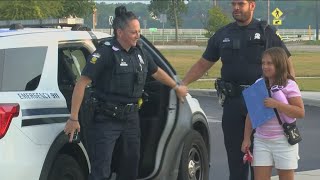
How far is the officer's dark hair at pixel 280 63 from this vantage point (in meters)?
4.99

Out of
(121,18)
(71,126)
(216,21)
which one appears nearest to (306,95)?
(121,18)

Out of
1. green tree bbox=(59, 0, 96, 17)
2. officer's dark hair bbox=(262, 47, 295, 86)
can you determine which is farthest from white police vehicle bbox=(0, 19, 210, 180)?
green tree bbox=(59, 0, 96, 17)

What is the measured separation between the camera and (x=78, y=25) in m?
5.76

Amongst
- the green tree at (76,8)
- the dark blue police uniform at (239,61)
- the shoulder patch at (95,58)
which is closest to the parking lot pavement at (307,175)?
the dark blue police uniform at (239,61)

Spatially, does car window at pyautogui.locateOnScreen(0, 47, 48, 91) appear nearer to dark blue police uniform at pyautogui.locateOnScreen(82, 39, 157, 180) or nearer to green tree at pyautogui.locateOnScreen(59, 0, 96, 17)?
dark blue police uniform at pyautogui.locateOnScreen(82, 39, 157, 180)

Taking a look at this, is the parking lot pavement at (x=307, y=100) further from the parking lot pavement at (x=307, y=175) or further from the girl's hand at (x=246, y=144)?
the girl's hand at (x=246, y=144)

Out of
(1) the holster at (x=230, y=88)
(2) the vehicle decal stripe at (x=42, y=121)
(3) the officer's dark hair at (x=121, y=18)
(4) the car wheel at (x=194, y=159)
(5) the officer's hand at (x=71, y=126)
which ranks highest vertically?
(3) the officer's dark hair at (x=121, y=18)

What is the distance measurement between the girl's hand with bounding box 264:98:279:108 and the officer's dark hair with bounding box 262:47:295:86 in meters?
0.15

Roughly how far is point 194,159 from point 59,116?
174 cm

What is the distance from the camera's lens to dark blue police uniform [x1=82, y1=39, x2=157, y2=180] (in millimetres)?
4984

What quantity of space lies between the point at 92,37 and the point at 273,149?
1752mm

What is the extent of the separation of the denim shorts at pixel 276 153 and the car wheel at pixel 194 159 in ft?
3.34

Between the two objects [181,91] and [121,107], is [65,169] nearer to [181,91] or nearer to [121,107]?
[121,107]

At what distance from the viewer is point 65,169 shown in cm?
496
